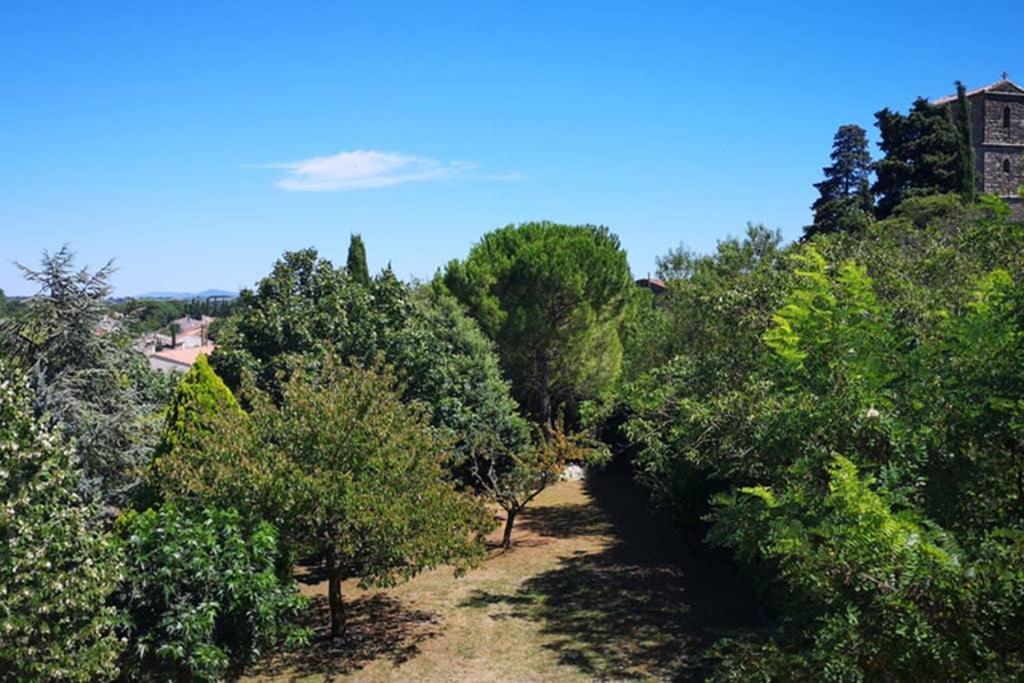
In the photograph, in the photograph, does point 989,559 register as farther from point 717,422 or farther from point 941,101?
point 941,101

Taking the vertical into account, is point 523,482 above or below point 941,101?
below

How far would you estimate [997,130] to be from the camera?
175ft

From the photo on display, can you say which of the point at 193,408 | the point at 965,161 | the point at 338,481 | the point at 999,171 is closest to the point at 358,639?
the point at 338,481

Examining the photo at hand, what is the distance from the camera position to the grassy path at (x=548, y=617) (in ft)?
42.1

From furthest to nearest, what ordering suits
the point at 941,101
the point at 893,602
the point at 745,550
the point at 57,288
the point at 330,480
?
the point at 941,101, the point at 57,288, the point at 330,480, the point at 745,550, the point at 893,602

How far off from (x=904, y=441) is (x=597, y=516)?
16.3 metres

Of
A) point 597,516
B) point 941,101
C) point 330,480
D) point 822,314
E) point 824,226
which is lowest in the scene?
point 597,516

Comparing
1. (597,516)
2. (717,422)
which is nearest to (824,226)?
(597,516)

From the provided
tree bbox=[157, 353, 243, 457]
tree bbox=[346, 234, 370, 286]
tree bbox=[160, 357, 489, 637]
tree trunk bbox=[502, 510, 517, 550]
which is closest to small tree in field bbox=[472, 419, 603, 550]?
tree trunk bbox=[502, 510, 517, 550]

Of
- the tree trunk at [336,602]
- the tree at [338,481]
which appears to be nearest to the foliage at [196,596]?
the tree at [338,481]

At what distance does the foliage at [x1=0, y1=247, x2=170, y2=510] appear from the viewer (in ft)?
51.3

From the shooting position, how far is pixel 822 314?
10.6 m

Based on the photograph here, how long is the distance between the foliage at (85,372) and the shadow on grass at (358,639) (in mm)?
5042

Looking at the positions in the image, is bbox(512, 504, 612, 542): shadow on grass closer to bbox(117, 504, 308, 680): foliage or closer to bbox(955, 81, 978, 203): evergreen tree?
bbox(117, 504, 308, 680): foliage
